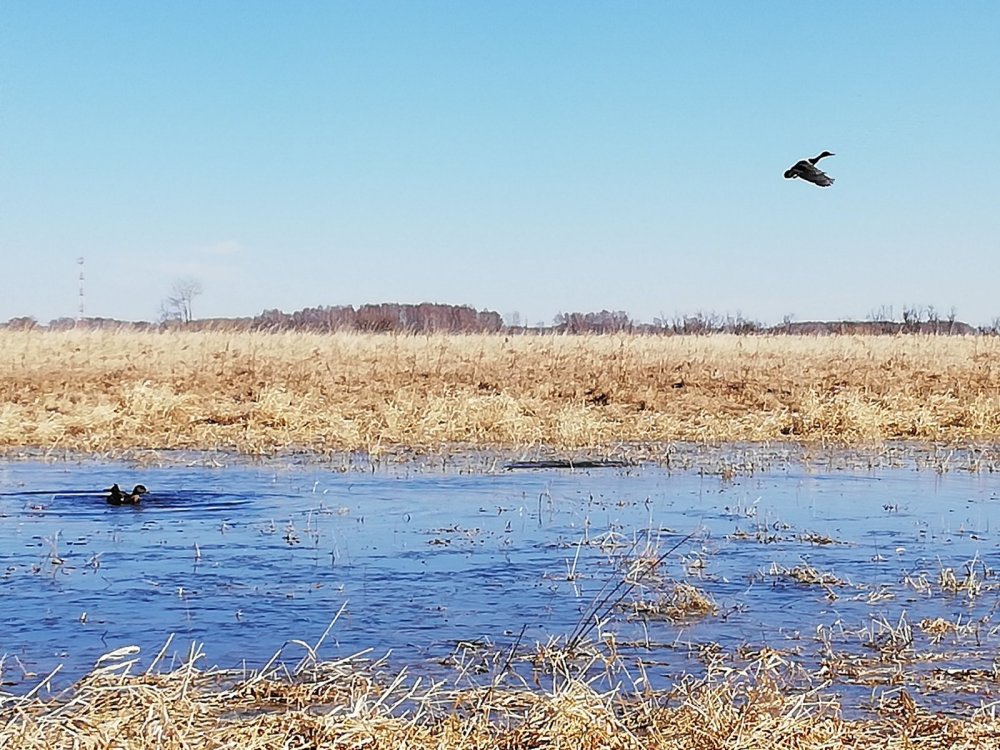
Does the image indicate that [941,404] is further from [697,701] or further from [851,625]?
[697,701]

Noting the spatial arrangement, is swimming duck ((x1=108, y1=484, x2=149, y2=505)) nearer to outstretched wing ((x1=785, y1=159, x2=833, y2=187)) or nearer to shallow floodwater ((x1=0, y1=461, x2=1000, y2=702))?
shallow floodwater ((x1=0, y1=461, x2=1000, y2=702))

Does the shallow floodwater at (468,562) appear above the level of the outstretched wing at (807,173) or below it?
below

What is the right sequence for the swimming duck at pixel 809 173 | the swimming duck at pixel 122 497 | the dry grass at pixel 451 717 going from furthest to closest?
the swimming duck at pixel 122 497 < the swimming duck at pixel 809 173 < the dry grass at pixel 451 717

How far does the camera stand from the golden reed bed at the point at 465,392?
16.9 meters

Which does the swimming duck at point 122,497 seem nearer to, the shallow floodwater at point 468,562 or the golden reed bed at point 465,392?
the shallow floodwater at point 468,562

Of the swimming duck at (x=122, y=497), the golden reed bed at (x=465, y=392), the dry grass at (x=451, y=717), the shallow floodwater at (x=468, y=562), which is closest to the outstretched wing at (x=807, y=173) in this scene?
the shallow floodwater at (x=468, y=562)

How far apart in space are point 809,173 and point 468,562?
3.50 metres

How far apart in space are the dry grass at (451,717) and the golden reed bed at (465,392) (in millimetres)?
10047

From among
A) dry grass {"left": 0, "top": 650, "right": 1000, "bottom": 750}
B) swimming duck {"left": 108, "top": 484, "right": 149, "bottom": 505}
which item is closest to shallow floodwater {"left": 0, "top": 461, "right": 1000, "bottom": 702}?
swimming duck {"left": 108, "top": 484, "right": 149, "bottom": 505}

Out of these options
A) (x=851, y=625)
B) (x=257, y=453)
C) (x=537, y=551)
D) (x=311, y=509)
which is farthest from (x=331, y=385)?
(x=851, y=625)

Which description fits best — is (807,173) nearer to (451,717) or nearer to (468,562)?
(468,562)

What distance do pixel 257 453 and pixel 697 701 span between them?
11115mm

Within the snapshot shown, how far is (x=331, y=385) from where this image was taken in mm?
21750

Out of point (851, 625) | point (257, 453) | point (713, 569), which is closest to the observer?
point (851, 625)
